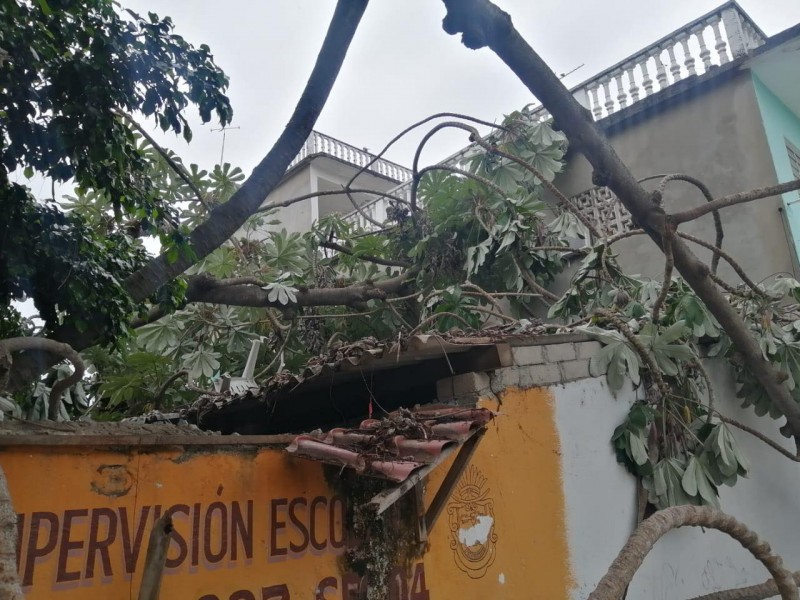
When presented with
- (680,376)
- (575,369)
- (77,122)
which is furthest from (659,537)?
(77,122)

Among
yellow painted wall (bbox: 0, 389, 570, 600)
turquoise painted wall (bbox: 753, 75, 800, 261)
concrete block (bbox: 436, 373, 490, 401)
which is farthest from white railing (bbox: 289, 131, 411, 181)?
yellow painted wall (bbox: 0, 389, 570, 600)

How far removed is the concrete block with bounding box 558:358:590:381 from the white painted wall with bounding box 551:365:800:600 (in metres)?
0.04

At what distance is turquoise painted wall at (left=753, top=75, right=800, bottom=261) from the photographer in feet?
21.9

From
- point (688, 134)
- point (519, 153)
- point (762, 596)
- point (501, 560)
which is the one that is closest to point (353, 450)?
point (501, 560)

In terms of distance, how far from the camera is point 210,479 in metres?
2.80

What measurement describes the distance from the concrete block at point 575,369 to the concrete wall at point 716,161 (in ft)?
10.7

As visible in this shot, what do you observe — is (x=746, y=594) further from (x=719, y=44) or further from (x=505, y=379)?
(x=719, y=44)

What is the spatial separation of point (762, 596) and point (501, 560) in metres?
2.27

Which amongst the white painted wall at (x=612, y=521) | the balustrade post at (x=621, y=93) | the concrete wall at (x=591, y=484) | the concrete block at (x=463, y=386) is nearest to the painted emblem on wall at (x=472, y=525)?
the concrete wall at (x=591, y=484)

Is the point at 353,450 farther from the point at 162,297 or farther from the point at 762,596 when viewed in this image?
the point at 762,596

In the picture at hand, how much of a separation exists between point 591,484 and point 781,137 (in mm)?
→ 5350

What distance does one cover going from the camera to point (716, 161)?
7.18 metres

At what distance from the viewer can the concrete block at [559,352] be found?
4.29 m

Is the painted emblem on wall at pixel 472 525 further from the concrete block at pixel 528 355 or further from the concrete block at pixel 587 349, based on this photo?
the concrete block at pixel 587 349
